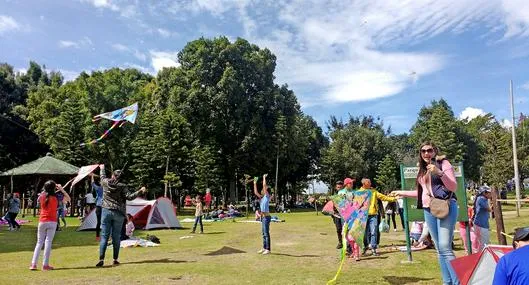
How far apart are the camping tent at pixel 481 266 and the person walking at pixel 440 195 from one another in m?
0.23

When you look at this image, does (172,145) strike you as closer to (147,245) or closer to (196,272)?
(147,245)

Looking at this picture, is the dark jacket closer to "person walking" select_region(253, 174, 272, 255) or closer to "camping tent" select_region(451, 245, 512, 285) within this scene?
"person walking" select_region(253, 174, 272, 255)

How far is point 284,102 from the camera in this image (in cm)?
4741

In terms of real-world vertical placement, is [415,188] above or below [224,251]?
above

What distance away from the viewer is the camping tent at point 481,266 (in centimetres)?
550

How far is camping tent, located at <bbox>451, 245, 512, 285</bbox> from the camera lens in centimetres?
550

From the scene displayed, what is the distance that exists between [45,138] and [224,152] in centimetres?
1727

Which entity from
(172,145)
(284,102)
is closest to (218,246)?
(172,145)

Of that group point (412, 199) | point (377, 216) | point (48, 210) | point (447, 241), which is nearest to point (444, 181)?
point (447, 241)

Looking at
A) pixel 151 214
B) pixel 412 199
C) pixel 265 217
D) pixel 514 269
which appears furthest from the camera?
pixel 151 214

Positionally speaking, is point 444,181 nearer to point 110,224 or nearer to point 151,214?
point 110,224

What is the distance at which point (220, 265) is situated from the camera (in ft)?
34.2

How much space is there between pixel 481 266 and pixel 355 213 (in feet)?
14.9

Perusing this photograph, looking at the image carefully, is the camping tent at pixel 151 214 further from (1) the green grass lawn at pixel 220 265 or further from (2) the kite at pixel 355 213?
(2) the kite at pixel 355 213
